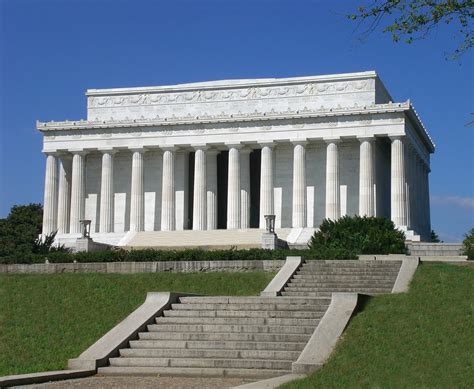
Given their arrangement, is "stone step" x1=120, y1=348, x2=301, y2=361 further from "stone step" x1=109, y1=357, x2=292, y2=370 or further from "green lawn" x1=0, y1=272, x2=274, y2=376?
"green lawn" x1=0, y1=272, x2=274, y2=376

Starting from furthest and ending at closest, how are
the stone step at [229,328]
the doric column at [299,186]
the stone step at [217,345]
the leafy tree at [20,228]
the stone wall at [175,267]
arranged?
the doric column at [299,186] → the leafy tree at [20,228] → the stone wall at [175,267] → the stone step at [229,328] → the stone step at [217,345]

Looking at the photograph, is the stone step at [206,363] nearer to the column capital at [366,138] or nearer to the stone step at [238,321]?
the stone step at [238,321]

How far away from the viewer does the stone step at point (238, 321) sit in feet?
88.4

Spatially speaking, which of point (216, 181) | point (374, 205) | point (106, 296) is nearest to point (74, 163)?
point (216, 181)

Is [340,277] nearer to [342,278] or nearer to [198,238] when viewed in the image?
[342,278]

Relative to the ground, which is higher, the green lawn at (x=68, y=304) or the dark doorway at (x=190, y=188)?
the dark doorway at (x=190, y=188)

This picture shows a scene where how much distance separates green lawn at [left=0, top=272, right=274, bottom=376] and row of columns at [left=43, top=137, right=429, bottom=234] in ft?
115

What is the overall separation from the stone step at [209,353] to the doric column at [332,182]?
159 feet

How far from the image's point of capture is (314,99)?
253ft

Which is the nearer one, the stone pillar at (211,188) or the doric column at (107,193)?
the stone pillar at (211,188)

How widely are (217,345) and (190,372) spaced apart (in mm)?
1857

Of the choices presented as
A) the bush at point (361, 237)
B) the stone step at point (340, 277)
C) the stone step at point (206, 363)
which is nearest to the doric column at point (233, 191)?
the bush at point (361, 237)

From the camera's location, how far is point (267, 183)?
2982 inches

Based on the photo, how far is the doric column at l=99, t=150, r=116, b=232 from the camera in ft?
258
